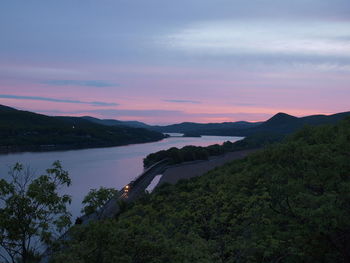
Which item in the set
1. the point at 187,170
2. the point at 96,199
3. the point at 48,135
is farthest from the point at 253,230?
the point at 48,135

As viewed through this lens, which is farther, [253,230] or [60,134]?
[60,134]

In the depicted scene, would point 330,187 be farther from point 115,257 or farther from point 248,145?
point 248,145

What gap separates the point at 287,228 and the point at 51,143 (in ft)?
270

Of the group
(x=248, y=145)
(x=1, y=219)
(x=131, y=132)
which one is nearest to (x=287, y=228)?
(x=1, y=219)

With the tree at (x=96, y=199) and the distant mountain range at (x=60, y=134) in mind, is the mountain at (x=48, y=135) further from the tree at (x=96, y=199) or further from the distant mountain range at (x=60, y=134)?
the tree at (x=96, y=199)

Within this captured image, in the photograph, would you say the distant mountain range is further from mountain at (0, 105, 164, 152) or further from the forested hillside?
the forested hillside

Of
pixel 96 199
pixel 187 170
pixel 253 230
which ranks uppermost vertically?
pixel 96 199

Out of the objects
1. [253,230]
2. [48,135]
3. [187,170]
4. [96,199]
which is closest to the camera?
[96,199]

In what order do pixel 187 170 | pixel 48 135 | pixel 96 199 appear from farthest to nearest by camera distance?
1. pixel 48 135
2. pixel 187 170
3. pixel 96 199

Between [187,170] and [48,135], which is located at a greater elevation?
[48,135]

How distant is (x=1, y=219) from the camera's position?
→ 5074 mm

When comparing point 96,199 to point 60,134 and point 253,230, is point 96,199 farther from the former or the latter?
point 60,134

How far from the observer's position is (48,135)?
92.9 m

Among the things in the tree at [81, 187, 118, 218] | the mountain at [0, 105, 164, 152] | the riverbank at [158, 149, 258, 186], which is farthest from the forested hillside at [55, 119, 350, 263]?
the mountain at [0, 105, 164, 152]
